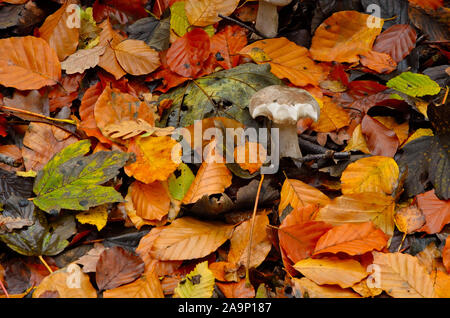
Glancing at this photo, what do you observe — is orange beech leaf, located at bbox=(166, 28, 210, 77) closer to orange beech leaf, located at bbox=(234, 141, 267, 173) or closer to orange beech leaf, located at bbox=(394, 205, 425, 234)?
orange beech leaf, located at bbox=(234, 141, 267, 173)

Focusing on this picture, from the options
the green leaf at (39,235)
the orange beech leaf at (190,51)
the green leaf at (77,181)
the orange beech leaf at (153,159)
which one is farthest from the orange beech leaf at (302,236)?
the orange beech leaf at (190,51)

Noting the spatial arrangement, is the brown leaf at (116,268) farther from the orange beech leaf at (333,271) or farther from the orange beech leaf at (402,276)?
the orange beech leaf at (402,276)

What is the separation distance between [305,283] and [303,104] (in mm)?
774

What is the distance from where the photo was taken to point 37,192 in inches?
73.3

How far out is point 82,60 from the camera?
2318 millimetres

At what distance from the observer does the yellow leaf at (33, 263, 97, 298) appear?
62.4 inches

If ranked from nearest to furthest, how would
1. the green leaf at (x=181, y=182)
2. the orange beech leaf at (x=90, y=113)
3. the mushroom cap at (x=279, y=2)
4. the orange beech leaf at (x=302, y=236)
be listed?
the orange beech leaf at (x=302, y=236) < the green leaf at (x=181, y=182) < the orange beech leaf at (x=90, y=113) < the mushroom cap at (x=279, y=2)

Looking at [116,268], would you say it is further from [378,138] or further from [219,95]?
[378,138]

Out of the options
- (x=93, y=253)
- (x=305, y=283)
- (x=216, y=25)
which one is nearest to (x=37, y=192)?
(x=93, y=253)

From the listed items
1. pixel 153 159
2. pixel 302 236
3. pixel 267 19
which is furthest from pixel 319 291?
pixel 267 19

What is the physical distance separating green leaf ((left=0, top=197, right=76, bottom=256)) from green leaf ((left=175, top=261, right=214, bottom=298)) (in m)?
0.54

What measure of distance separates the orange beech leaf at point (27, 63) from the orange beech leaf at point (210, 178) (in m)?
0.98

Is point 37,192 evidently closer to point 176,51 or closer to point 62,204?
point 62,204

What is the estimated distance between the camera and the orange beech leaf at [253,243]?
5.71 ft
